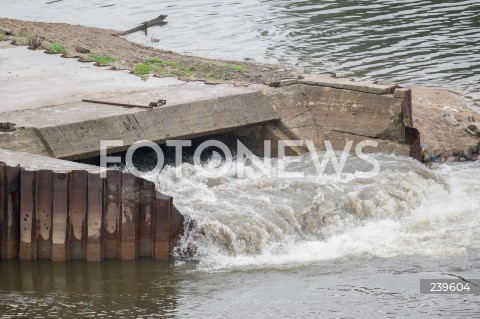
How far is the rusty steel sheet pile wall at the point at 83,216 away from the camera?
41.9ft

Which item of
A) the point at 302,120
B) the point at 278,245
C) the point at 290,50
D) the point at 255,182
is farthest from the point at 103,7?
the point at 278,245

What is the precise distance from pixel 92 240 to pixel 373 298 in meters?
3.39

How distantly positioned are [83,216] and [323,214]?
3274 millimetres

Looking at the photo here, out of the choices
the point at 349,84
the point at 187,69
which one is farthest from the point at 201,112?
the point at 187,69

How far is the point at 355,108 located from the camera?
57.2ft

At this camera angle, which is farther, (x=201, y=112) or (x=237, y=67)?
(x=237, y=67)

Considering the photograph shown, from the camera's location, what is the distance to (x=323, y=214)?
1428cm

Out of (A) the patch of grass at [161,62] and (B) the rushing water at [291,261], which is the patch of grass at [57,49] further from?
(B) the rushing water at [291,261]

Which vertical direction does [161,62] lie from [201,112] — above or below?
above

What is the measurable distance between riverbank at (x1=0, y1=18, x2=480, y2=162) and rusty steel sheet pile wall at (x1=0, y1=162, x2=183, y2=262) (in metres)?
5.83

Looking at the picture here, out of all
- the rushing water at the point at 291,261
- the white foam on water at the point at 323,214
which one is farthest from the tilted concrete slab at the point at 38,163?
the white foam on water at the point at 323,214

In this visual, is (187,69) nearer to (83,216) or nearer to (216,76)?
(216,76)

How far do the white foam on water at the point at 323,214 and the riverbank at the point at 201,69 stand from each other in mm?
1492

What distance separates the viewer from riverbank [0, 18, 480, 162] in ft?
59.5
